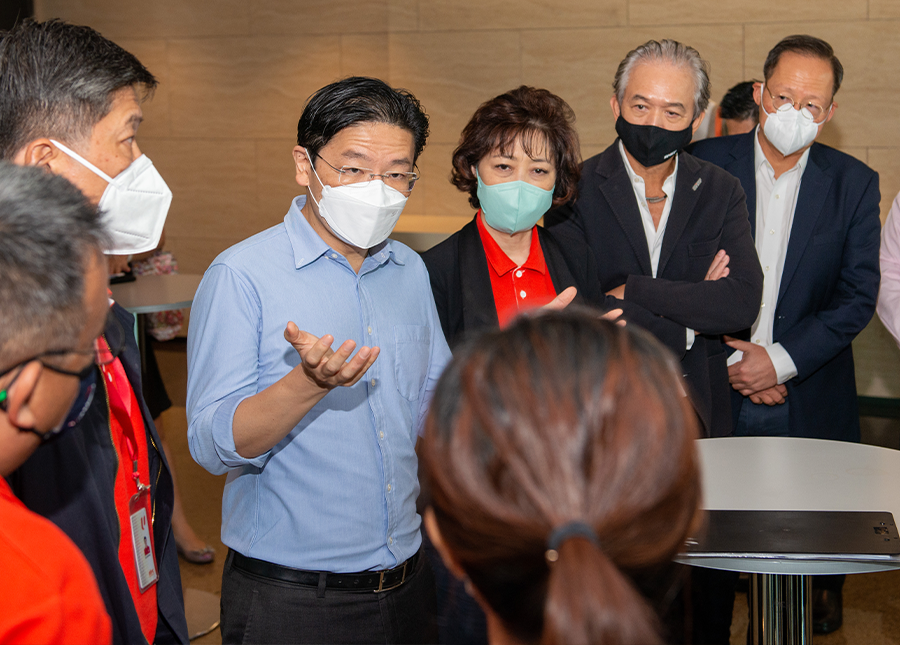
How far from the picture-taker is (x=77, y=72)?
1380 mm

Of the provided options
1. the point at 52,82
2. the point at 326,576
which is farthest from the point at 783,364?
the point at 52,82

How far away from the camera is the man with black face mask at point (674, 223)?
256cm

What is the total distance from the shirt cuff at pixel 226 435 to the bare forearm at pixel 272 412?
1 centimetres

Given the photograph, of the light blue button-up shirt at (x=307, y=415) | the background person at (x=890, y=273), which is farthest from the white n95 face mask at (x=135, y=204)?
the background person at (x=890, y=273)

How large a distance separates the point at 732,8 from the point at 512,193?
413cm

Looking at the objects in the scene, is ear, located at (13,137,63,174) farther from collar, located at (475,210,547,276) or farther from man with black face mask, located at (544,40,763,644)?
man with black face mask, located at (544,40,763,644)

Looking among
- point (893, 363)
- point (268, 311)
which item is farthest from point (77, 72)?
point (893, 363)

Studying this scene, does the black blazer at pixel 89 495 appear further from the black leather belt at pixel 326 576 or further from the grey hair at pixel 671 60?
the grey hair at pixel 671 60

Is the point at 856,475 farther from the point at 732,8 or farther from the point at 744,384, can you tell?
the point at 732,8

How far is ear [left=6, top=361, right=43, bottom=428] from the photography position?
3.23 ft

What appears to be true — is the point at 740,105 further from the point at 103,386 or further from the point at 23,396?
the point at 23,396

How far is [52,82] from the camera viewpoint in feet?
4.48

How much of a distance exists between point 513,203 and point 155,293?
206 centimetres

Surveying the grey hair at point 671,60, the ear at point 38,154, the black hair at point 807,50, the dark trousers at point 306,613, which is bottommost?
the dark trousers at point 306,613
